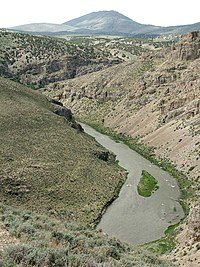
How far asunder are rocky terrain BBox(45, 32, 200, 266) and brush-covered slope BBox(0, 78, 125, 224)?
966cm

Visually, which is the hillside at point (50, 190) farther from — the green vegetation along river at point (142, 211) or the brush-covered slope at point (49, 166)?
the green vegetation along river at point (142, 211)

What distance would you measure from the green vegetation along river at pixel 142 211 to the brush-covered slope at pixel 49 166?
138cm

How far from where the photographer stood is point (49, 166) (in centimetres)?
4722

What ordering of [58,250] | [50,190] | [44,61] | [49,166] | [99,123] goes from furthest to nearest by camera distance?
[44,61], [99,123], [49,166], [50,190], [58,250]

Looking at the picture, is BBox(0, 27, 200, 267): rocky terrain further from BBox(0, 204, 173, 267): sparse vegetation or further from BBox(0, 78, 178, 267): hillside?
BBox(0, 204, 173, 267): sparse vegetation

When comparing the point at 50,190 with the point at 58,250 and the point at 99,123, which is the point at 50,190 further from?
the point at 99,123

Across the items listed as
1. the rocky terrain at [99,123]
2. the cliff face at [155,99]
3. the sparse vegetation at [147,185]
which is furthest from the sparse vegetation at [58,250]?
the cliff face at [155,99]

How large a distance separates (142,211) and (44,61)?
105m

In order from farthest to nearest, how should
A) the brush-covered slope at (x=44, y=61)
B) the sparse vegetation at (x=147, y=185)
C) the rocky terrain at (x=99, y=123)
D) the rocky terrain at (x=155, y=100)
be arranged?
the brush-covered slope at (x=44, y=61) < the rocky terrain at (x=155, y=100) < the sparse vegetation at (x=147, y=185) < the rocky terrain at (x=99, y=123)

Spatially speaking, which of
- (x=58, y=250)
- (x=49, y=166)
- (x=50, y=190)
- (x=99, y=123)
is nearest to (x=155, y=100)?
(x=99, y=123)

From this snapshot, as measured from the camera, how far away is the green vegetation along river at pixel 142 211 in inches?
1473

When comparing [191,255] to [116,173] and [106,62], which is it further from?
[106,62]

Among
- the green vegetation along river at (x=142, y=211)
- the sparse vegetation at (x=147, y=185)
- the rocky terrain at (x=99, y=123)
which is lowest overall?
the sparse vegetation at (x=147, y=185)

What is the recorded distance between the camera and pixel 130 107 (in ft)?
286
